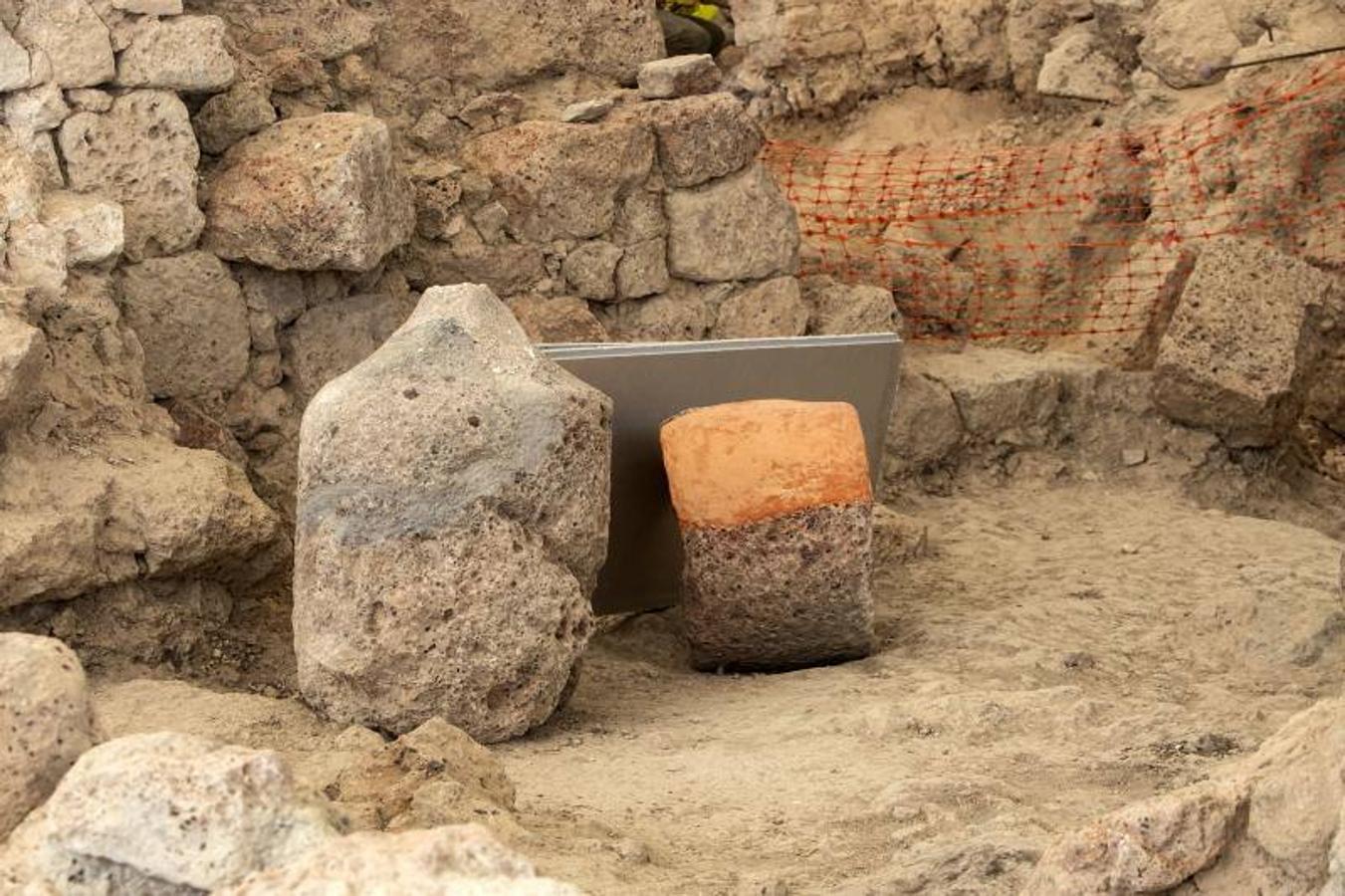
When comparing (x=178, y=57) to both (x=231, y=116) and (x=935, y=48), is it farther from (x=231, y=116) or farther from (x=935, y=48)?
(x=935, y=48)

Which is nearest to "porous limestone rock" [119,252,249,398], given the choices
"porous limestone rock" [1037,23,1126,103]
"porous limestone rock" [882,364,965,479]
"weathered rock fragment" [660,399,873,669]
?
"weathered rock fragment" [660,399,873,669]

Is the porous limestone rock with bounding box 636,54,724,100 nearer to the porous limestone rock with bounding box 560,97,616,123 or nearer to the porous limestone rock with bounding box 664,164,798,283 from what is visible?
the porous limestone rock with bounding box 560,97,616,123

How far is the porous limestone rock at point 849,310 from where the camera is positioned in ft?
24.4

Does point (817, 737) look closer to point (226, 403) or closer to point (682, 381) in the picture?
point (682, 381)

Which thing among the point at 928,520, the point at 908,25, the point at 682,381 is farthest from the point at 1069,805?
the point at 908,25

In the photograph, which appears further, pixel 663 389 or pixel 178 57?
pixel 178 57

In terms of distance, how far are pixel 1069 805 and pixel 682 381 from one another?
2.02 meters

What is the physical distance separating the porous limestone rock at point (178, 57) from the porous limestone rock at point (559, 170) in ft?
3.34

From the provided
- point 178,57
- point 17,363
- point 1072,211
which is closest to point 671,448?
point 17,363

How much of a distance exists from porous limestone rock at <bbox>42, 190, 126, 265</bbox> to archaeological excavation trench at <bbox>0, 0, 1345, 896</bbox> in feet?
0.06

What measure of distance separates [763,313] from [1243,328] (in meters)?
1.64

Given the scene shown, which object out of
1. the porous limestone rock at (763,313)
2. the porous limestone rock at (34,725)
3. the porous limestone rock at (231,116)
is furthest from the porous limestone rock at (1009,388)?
the porous limestone rock at (34,725)

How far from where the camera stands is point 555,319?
22.3 feet

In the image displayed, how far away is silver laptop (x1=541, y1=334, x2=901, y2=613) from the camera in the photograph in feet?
19.0
